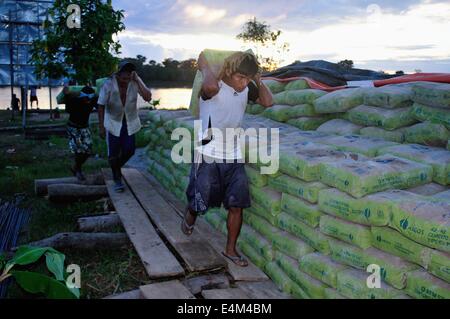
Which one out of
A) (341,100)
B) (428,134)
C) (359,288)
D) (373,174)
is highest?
(341,100)

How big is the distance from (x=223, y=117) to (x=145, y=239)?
1458mm

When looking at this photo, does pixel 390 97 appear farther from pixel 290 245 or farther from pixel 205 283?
pixel 205 283

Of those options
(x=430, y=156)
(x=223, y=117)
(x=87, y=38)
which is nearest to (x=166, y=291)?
(x=223, y=117)

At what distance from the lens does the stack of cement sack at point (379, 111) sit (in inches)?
149

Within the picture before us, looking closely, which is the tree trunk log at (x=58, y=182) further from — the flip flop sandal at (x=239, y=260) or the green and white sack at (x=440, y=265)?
the green and white sack at (x=440, y=265)

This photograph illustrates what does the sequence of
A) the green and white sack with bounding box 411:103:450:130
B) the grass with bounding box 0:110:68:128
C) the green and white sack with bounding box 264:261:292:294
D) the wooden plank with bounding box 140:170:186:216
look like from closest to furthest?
the green and white sack with bounding box 264:261:292:294, the green and white sack with bounding box 411:103:450:130, the wooden plank with bounding box 140:170:186:216, the grass with bounding box 0:110:68:128

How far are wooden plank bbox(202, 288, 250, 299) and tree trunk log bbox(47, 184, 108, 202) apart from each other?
3.50 meters

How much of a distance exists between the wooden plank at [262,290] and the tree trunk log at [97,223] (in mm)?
2096

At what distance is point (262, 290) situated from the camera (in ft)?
10.9

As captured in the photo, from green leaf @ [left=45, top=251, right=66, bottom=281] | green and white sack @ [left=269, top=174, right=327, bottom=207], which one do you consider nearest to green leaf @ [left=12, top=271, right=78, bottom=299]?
green leaf @ [left=45, top=251, right=66, bottom=281]

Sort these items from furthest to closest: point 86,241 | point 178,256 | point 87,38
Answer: point 87,38
point 86,241
point 178,256

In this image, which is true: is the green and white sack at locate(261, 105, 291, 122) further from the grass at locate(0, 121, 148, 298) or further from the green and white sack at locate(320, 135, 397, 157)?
the grass at locate(0, 121, 148, 298)

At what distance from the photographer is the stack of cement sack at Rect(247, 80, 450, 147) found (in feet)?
12.4
